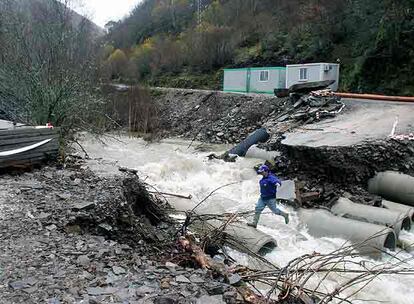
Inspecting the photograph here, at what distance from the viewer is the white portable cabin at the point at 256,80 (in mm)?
26641

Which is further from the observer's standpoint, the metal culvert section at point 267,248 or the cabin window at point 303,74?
the cabin window at point 303,74

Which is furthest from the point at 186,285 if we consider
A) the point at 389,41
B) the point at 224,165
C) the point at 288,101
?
the point at 389,41

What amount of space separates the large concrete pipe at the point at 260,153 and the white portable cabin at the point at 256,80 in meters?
12.7

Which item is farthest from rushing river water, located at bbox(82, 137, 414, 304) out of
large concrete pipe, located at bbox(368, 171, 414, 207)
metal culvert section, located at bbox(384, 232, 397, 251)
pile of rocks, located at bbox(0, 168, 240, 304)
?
pile of rocks, located at bbox(0, 168, 240, 304)

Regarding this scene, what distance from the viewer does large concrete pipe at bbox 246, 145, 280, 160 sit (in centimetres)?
1380

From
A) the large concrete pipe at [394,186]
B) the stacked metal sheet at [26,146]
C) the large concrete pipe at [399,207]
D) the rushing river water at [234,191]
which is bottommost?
the rushing river water at [234,191]

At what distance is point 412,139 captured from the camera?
1192cm

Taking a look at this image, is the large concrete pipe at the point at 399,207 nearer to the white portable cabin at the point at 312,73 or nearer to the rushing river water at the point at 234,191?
the rushing river water at the point at 234,191

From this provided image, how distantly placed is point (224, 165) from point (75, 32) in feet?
22.0

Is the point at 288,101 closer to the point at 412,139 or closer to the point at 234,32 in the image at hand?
the point at 412,139

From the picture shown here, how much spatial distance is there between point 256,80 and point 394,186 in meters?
19.3

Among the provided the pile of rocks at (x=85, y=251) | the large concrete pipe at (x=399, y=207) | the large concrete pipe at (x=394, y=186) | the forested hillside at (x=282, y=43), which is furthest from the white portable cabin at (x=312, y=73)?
the pile of rocks at (x=85, y=251)

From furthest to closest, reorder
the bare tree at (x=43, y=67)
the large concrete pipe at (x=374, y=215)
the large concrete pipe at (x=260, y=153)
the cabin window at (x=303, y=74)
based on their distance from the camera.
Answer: the cabin window at (x=303, y=74) < the large concrete pipe at (x=260, y=153) < the bare tree at (x=43, y=67) < the large concrete pipe at (x=374, y=215)

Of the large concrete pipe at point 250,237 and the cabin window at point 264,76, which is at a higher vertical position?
the cabin window at point 264,76
